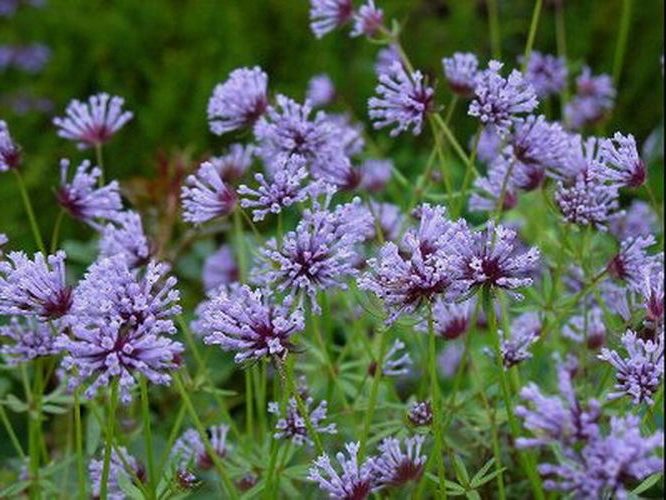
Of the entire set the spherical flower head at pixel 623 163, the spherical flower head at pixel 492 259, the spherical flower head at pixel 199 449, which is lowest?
the spherical flower head at pixel 199 449

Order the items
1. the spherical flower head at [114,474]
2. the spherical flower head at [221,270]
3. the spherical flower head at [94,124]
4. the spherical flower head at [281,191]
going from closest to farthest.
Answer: the spherical flower head at [281,191], the spherical flower head at [114,474], the spherical flower head at [94,124], the spherical flower head at [221,270]

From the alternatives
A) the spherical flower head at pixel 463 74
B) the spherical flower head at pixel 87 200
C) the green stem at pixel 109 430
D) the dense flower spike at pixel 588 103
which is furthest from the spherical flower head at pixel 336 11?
the green stem at pixel 109 430

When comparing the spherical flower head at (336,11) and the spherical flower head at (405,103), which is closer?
the spherical flower head at (405,103)

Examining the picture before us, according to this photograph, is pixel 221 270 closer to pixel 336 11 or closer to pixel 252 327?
pixel 336 11

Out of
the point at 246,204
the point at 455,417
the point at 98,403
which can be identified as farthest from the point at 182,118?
the point at 246,204

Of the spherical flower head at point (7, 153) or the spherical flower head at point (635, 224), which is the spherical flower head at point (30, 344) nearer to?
the spherical flower head at point (7, 153)

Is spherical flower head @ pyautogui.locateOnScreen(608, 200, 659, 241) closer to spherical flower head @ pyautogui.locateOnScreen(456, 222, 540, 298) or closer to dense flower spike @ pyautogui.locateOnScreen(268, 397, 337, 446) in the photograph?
dense flower spike @ pyautogui.locateOnScreen(268, 397, 337, 446)

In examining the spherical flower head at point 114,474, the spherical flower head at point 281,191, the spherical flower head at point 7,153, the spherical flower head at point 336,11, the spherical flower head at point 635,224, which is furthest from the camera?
the spherical flower head at point 635,224
